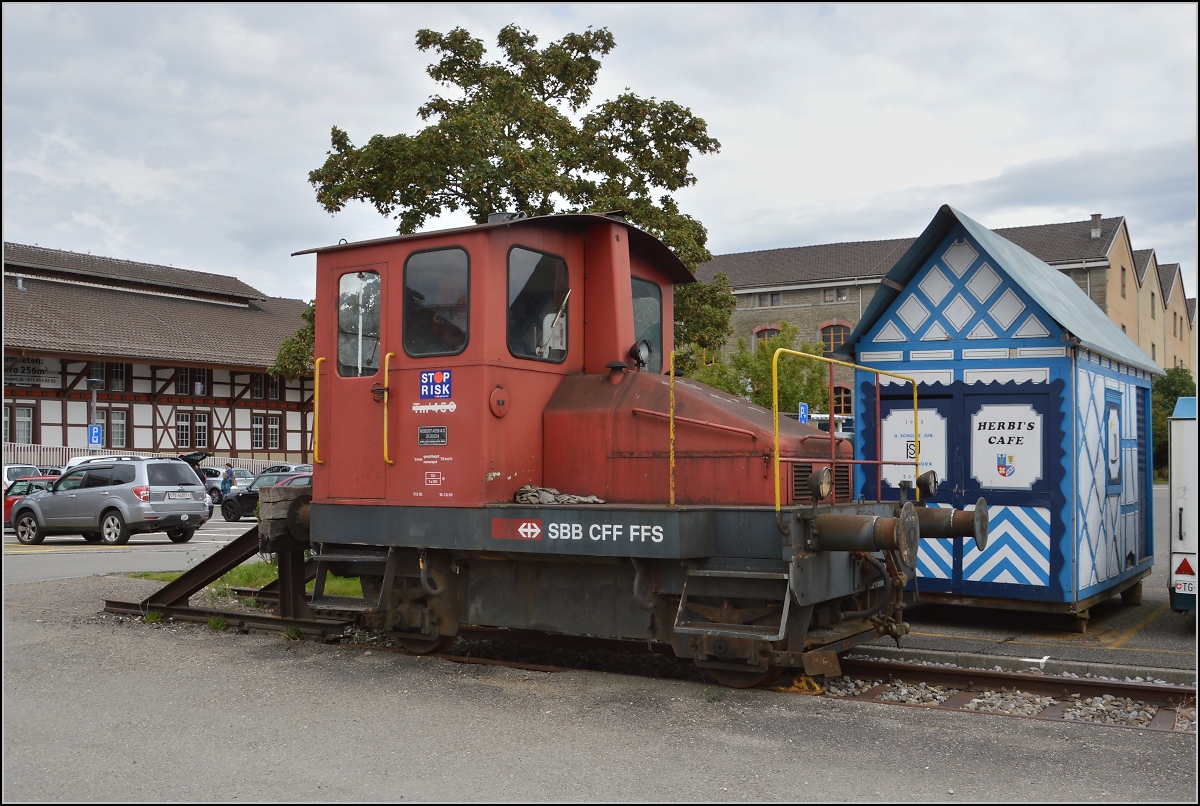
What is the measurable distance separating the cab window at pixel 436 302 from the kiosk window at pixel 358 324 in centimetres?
35

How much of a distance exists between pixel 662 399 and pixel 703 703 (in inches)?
82.0

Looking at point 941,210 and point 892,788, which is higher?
point 941,210

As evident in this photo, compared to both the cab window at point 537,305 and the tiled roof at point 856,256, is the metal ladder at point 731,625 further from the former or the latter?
the tiled roof at point 856,256

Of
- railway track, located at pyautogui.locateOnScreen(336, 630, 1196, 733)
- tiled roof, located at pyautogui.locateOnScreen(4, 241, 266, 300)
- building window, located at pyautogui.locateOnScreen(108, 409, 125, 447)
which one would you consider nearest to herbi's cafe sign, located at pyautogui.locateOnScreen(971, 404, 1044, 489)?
railway track, located at pyautogui.locateOnScreen(336, 630, 1196, 733)

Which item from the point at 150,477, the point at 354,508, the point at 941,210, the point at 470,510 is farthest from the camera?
the point at 150,477

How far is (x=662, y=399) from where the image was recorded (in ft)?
24.8

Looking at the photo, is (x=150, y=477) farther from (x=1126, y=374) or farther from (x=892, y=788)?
(x=892, y=788)

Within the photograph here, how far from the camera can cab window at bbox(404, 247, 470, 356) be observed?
7.68m

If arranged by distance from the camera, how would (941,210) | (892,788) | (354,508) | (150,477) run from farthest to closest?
(150,477), (941,210), (354,508), (892,788)

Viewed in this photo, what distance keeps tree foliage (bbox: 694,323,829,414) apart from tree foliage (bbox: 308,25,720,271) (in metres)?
14.2

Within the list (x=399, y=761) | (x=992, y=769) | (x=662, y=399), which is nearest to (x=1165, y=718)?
(x=992, y=769)

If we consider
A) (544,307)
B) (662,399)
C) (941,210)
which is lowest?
(662,399)

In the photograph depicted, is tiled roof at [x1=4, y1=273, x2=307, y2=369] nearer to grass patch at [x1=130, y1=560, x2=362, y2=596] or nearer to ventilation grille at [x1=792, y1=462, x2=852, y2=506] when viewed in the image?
grass patch at [x1=130, y1=560, x2=362, y2=596]

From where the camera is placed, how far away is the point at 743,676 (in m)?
7.16
